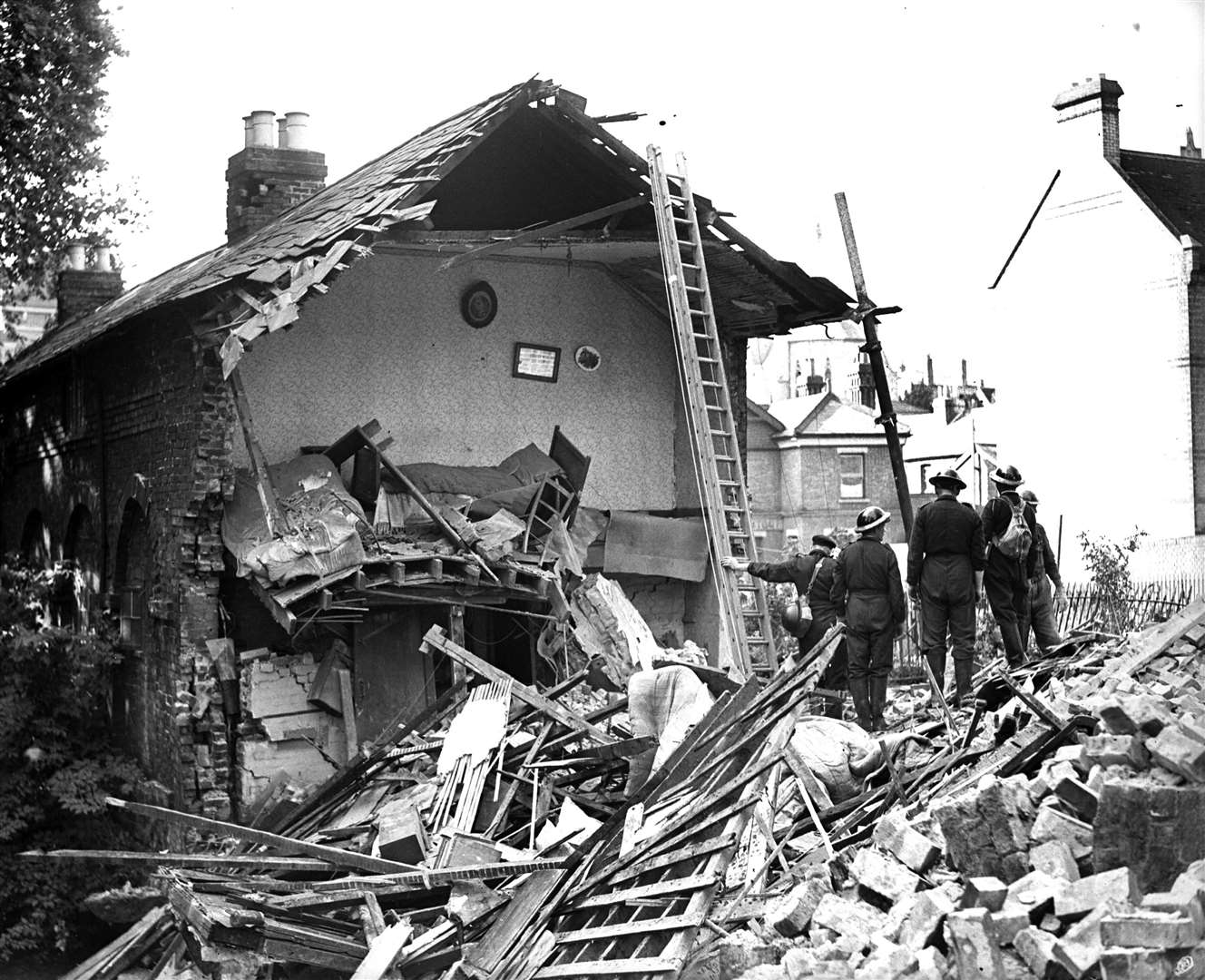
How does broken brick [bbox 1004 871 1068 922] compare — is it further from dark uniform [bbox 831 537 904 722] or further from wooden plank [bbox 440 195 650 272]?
wooden plank [bbox 440 195 650 272]

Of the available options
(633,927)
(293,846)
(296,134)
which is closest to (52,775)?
(293,846)

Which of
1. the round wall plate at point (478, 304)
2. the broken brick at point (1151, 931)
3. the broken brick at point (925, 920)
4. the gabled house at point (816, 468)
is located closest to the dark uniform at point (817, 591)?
the round wall plate at point (478, 304)

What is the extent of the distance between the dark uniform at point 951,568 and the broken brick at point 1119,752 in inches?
167

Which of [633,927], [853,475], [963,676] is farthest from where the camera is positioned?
[853,475]

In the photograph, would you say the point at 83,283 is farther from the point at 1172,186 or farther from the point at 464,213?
the point at 1172,186

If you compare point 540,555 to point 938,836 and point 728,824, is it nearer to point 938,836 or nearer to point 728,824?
point 728,824

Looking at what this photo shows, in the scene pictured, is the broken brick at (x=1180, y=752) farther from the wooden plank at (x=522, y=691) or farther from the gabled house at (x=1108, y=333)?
the gabled house at (x=1108, y=333)

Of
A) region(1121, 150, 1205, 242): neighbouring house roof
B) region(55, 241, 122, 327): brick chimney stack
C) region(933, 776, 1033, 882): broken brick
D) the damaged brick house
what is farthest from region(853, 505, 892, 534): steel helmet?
region(1121, 150, 1205, 242): neighbouring house roof

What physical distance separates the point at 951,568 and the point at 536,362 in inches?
215

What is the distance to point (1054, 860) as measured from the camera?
6551 mm

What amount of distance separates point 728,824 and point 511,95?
769 cm

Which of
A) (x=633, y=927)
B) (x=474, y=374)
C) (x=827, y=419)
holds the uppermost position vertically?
(x=827, y=419)

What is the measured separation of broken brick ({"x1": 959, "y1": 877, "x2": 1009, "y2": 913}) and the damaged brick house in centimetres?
650

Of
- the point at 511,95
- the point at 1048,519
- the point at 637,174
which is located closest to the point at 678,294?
the point at 637,174
